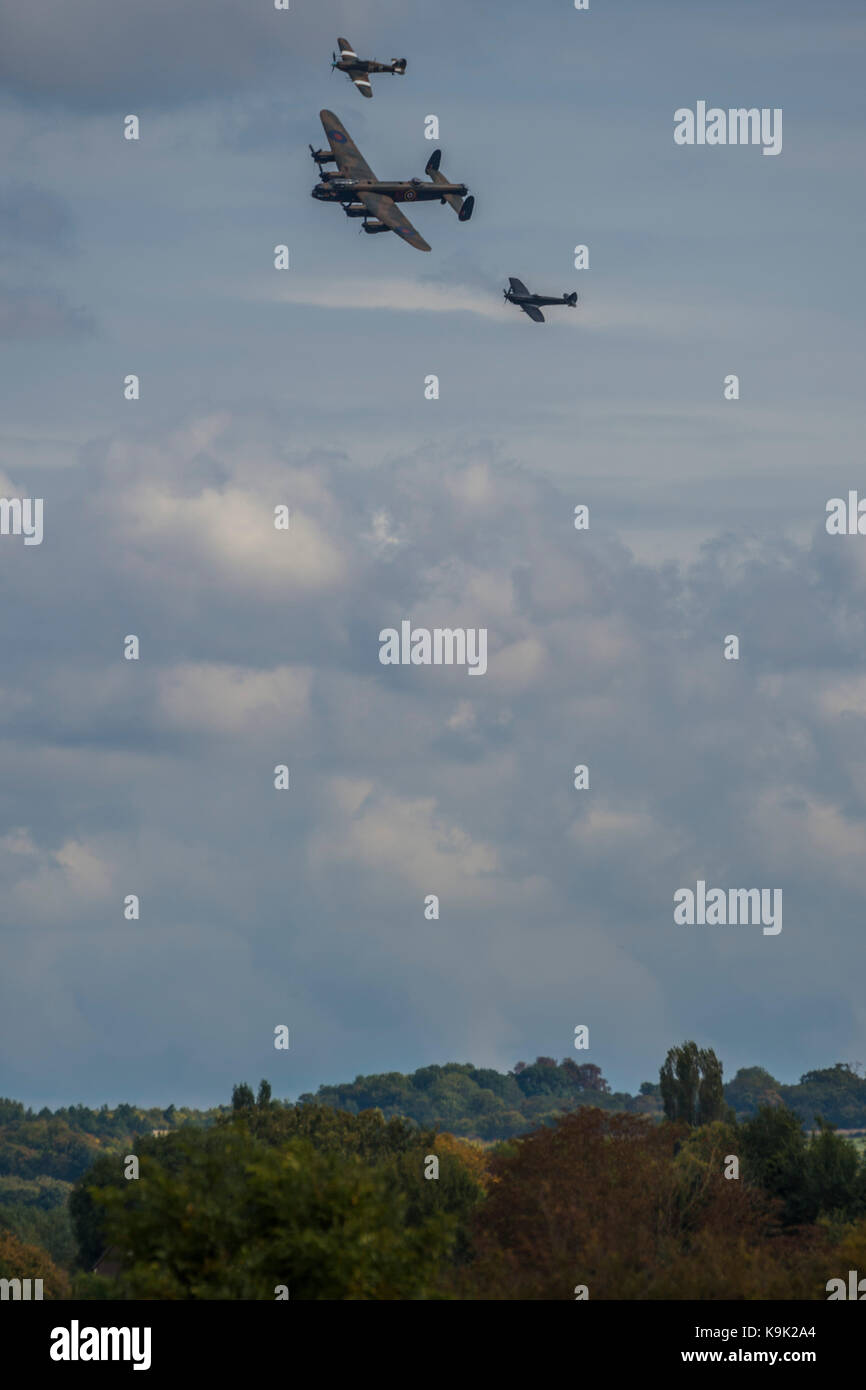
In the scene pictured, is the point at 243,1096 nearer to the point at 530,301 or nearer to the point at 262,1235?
the point at 530,301

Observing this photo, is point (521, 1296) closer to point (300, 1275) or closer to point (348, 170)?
point (300, 1275)

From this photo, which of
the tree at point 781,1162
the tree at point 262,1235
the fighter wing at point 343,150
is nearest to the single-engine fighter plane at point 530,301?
the fighter wing at point 343,150

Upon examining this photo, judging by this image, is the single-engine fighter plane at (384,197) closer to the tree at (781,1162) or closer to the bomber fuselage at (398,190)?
the bomber fuselage at (398,190)

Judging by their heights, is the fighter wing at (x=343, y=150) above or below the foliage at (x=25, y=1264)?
above

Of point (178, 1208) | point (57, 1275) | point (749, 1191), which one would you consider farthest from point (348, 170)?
point (178, 1208)

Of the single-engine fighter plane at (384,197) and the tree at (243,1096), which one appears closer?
the single-engine fighter plane at (384,197)

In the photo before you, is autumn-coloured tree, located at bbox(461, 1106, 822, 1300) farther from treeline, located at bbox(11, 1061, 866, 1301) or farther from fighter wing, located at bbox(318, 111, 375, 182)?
fighter wing, located at bbox(318, 111, 375, 182)
